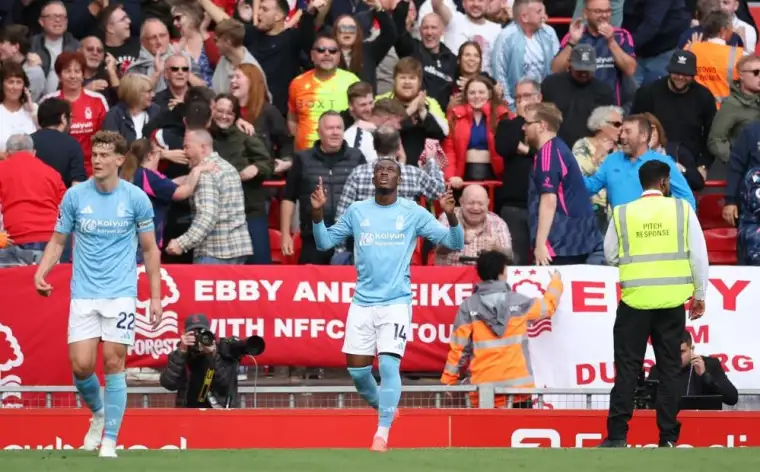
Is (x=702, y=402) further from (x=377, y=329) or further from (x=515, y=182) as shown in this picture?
(x=515, y=182)

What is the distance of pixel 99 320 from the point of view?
11.2 metres

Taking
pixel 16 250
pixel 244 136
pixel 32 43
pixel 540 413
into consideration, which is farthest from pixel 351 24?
pixel 540 413

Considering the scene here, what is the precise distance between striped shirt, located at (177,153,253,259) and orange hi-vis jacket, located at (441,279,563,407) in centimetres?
244

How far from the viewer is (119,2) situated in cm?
1836

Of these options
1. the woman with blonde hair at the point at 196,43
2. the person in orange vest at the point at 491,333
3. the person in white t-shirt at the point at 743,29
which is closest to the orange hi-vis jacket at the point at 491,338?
the person in orange vest at the point at 491,333

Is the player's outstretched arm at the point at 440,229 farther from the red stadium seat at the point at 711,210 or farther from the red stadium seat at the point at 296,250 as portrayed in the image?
the red stadium seat at the point at 711,210

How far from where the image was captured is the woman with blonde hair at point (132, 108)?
15.8 meters

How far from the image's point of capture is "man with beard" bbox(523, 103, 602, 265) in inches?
572

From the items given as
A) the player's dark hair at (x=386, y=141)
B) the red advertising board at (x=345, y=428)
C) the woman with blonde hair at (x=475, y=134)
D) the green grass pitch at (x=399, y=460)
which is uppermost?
the woman with blonde hair at (x=475, y=134)

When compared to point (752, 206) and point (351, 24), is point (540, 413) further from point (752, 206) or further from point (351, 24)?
point (351, 24)

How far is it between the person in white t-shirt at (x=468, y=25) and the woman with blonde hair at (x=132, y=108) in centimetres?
370

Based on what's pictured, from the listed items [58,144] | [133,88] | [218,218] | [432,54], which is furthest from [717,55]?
Answer: [58,144]

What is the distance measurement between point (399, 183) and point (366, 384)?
2.81 m

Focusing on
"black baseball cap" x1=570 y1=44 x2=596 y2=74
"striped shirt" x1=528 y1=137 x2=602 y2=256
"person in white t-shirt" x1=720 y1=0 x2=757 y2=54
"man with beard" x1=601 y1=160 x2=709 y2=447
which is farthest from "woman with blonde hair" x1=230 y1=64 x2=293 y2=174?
"person in white t-shirt" x1=720 y1=0 x2=757 y2=54
